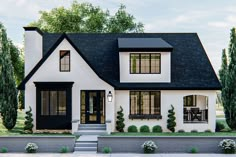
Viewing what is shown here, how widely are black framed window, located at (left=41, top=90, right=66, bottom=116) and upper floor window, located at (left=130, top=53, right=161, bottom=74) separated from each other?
5.81 metres

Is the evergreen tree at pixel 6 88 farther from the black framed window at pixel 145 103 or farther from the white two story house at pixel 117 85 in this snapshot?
the black framed window at pixel 145 103

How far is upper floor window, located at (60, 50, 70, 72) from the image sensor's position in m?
26.3

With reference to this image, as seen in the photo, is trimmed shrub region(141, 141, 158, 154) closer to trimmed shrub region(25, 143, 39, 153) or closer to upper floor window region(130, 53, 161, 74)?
trimmed shrub region(25, 143, 39, 153)

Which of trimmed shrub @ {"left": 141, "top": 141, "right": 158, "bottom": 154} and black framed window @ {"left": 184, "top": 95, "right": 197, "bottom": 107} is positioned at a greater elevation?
black framed window @ {"left": 184, "top": 95, "right": 197, "bottom": 107}

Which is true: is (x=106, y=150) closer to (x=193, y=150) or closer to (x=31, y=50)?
(x=193, y=150)

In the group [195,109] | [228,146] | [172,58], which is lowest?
[228,146]

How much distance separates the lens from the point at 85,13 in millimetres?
51844

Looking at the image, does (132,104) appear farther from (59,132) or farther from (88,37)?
(88,37)

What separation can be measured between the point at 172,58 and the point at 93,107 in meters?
8.11

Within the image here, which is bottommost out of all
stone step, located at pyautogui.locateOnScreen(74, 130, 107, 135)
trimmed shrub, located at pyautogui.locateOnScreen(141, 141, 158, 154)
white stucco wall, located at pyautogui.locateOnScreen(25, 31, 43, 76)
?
trimmed shrub, located at pyautogui.locateOnScreen(141, 141, 158, 154)

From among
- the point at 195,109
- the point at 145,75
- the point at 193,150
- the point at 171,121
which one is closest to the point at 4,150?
the point at 193,150

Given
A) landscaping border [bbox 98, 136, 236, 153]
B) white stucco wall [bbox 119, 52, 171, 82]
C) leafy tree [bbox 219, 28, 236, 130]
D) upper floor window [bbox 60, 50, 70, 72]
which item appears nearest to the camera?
landscaping border [bbox 98, 136, 236, 153]

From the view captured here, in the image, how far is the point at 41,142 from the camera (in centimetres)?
2045

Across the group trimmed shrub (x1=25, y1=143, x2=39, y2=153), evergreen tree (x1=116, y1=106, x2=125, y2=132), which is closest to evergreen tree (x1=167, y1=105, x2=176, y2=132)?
evergreen tree (x1=116, y1=106, x2=125, y2=132)
